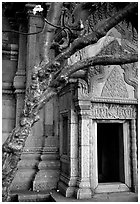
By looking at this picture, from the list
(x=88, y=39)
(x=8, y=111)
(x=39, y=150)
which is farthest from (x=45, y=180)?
(x=88, y=39)

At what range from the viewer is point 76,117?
5633mm

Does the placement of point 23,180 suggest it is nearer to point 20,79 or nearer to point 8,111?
point 8,111

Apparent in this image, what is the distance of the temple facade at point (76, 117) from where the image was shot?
18.0 ft

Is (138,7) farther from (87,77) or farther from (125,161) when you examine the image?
(125,161)

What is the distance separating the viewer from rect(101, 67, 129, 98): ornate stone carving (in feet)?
19.1

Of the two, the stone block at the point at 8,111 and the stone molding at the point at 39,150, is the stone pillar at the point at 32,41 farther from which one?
the stone molding at the point at 39,150

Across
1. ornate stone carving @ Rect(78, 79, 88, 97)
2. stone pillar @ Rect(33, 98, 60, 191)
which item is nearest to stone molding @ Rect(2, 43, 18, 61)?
stone pillar @ Rect(33, 98, 60, 191)

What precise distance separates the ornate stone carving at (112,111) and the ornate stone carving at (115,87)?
11.3 inches

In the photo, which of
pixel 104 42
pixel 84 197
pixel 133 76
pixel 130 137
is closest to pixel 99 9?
pixel 104 42

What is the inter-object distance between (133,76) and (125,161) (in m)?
2.26

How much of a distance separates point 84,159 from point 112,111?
1431 mm

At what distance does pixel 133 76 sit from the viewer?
6160mm

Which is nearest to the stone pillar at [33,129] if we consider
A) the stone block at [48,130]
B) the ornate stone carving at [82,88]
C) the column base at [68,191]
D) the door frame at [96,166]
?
the stone block at [48,130]

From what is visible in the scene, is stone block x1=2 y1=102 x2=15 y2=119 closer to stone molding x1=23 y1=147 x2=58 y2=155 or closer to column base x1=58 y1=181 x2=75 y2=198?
stone molding x1=23 y1=147 x2=58 y2=155
